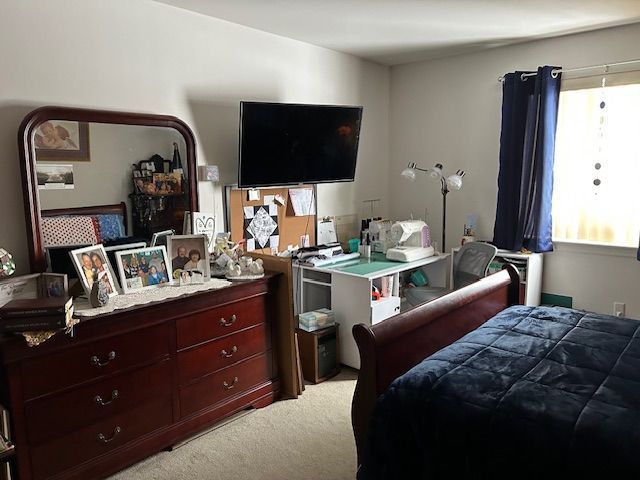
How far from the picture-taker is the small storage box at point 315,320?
326 cm

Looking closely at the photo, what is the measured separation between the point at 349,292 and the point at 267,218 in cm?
79

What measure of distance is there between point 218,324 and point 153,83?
55.6 inches

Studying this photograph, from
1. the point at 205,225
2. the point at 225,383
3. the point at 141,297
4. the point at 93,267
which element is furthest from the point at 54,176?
the point at 225,383

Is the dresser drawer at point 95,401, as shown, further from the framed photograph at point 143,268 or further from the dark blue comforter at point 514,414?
the dark blue comforter at point 514,414

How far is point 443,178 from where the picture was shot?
167 inches

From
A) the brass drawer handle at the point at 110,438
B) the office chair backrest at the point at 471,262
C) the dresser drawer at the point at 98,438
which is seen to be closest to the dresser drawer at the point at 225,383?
the dresser drawer at the point at 98,438

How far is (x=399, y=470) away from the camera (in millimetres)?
1729

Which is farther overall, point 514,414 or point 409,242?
point 409,242

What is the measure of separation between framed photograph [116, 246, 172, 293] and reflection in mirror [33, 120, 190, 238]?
19 cm

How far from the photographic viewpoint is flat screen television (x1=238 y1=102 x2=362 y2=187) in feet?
10.1

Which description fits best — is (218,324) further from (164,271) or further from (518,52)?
(518,52)

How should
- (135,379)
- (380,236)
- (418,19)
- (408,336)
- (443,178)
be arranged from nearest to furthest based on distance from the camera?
1. (408,336)
2. (135,379)
3. (418,19)
4. (380,236)
5. (443,178)

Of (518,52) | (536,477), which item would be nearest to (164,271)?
(536,477)

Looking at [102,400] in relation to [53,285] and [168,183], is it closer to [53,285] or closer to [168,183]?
[53,285]
